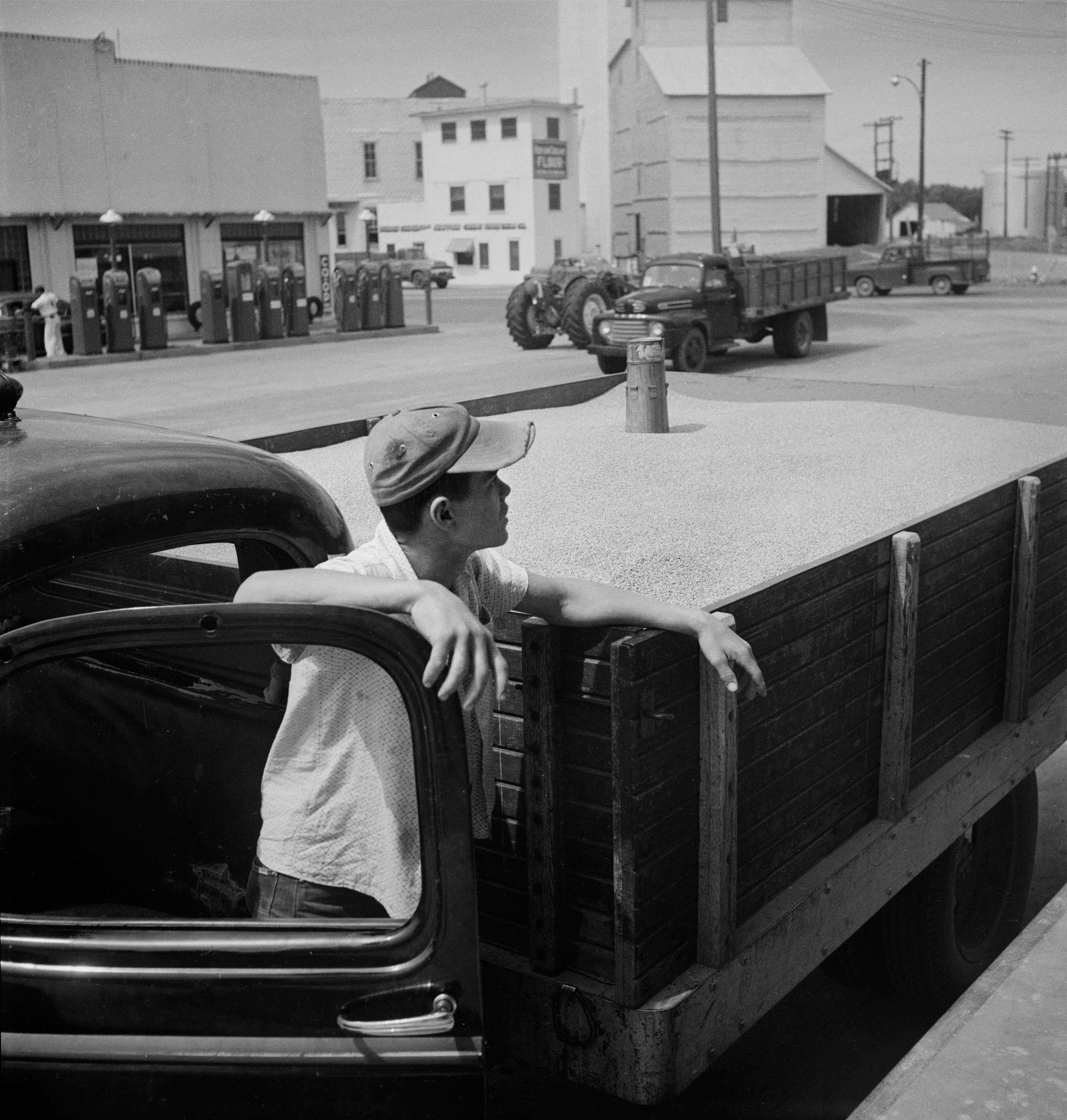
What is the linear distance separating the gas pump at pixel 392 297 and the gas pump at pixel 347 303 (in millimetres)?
635

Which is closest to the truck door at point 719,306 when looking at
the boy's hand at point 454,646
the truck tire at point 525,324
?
the truck tire at point 525,324

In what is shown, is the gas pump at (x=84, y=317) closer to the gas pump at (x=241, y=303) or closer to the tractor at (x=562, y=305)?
the gas pump at (x=241, y=303)

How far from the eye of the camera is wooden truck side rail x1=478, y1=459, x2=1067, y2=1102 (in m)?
2.53

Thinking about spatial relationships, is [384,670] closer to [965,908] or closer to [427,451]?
[427,451]

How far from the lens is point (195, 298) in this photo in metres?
30.1

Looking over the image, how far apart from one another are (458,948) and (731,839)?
86 cm

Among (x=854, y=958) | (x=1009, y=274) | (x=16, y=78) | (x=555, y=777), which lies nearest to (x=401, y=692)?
(x=555, y=777)

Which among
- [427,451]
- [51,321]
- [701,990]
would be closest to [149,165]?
[51,321]

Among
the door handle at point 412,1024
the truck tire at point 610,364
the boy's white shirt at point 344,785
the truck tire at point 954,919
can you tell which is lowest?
the truck tire at point 954,919

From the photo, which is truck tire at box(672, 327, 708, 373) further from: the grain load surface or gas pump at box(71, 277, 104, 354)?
gas pump at box(71, 277, 104, 354)

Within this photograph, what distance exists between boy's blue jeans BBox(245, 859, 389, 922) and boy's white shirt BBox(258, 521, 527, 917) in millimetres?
14

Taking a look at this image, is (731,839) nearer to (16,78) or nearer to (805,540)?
(805,540)

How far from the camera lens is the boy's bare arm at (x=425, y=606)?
2014mm

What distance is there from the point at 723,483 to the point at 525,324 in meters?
14.8
